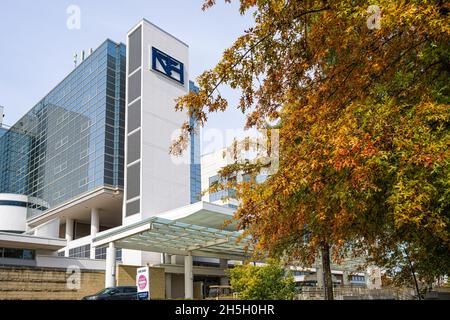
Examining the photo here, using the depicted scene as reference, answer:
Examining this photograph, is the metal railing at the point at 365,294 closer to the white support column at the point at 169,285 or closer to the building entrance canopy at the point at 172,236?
the building entrance canopy at the point at 172,236

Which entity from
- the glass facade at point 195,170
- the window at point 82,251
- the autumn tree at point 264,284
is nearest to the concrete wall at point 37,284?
the autumn tree at point 264,284

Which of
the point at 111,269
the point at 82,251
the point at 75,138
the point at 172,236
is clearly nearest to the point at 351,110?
the point at 172,236

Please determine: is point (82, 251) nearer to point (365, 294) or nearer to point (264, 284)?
point (264, 284)

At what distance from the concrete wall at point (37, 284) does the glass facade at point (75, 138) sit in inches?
Answer: 636

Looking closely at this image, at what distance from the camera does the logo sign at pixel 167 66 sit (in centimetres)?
5209

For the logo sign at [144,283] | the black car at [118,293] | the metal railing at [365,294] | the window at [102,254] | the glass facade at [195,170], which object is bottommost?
the metal railing at [365,294]

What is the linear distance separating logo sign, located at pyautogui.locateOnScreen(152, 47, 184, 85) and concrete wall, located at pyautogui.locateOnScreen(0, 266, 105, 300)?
26324 millimetres

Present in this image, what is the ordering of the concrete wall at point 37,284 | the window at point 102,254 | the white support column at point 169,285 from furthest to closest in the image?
the window at point 102,254 < the white support column at point 169,285 < the concrete wall at point 37,284

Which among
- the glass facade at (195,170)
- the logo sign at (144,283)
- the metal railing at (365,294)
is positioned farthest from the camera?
the glass facade at (195,170)

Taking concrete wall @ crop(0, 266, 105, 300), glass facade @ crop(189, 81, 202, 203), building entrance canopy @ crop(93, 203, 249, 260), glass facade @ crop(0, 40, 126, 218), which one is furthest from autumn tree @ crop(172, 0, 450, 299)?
glass facade @ crop(189, 81, 202, 203)

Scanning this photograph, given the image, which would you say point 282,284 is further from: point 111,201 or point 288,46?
point 111,201

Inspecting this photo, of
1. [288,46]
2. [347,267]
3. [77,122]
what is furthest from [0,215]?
[288,46]

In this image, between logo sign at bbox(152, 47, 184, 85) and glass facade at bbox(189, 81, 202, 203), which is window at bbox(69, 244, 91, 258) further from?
logo sign at bbox(152, 47, 184, 85)

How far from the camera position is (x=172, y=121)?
5203 centimetres
